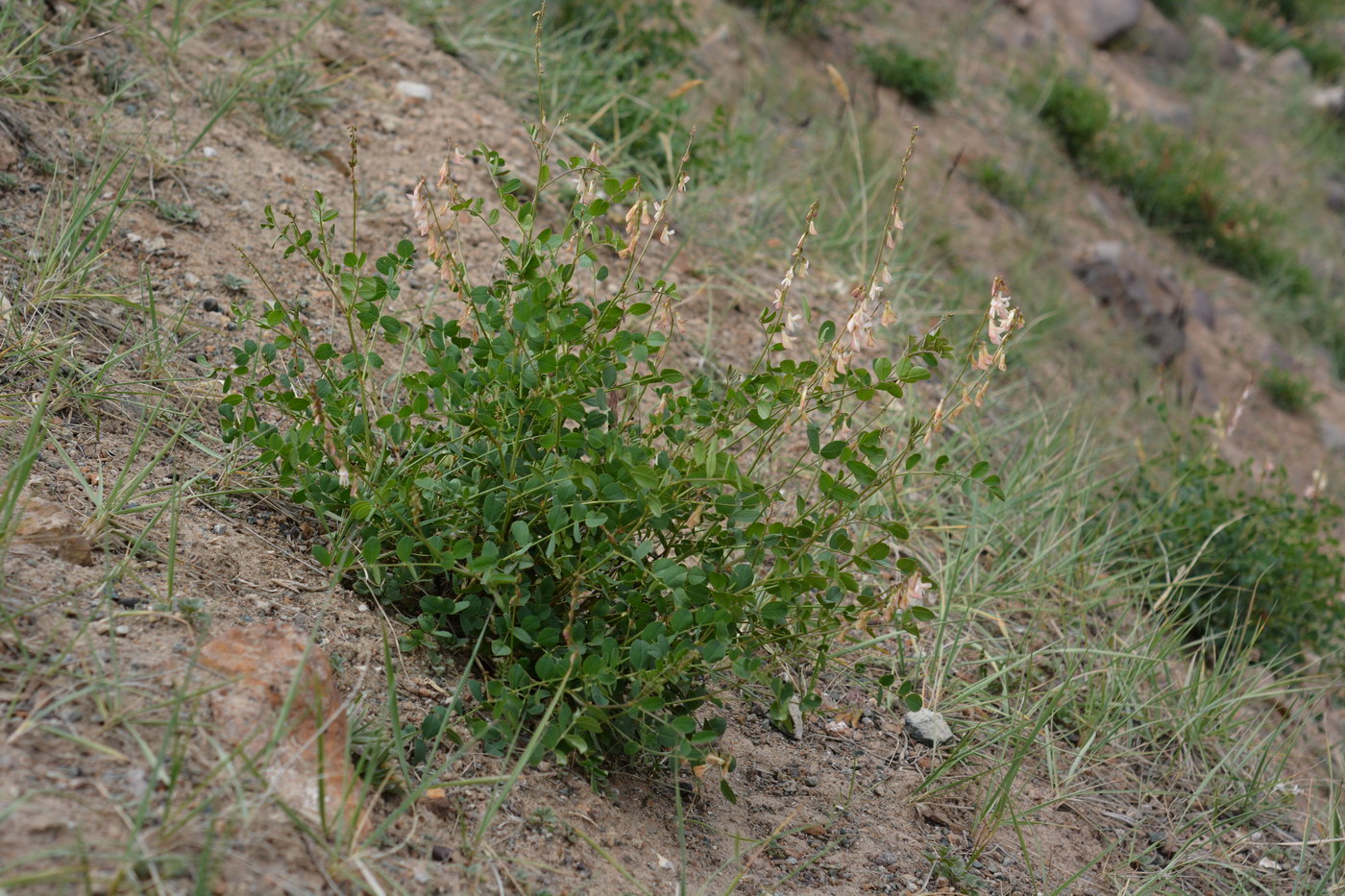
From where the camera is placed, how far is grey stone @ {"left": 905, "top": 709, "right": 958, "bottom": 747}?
8.83ft

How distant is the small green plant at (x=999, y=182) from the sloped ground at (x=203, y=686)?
301 centimetres

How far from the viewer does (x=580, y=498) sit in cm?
195

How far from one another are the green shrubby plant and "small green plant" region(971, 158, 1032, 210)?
15.9 feet

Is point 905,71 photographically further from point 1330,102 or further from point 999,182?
point 1330,102

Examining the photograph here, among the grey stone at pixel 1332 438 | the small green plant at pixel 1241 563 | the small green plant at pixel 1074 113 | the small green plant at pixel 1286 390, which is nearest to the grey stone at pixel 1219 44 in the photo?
the small green plant at pixel 1074 113

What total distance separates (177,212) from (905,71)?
4.78m

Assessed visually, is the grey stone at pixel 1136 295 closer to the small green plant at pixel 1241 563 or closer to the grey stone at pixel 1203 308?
the grey stone at pixel 1203 308

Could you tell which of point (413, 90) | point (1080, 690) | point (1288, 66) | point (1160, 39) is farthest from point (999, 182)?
point (1288, 66)

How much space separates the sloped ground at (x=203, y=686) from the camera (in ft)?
5.05

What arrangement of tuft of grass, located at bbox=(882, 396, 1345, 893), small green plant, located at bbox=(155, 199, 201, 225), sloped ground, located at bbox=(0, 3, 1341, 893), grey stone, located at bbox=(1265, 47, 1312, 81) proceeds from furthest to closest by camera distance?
grey stone, located at bbox=(1265, 47, 1312, 81), small green plant, located at bbox=(155, 199, 201, 225), tuft of grass, located at bbox=(882, 396, 1345, 893), sloped ground, located at bbox=(0, 3, 1341, 893)

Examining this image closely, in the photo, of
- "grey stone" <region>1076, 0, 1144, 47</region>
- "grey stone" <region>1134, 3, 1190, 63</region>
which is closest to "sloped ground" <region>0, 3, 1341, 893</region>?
"grey stone" <region>1076, 0, 1144, 47</region>

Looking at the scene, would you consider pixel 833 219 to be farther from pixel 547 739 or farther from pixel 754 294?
pixel 547 739

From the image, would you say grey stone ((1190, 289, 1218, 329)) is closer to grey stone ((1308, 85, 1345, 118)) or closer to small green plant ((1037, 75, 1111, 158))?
small green plant ((1037, 75, 1111, 158))

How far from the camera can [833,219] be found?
5.09 m
